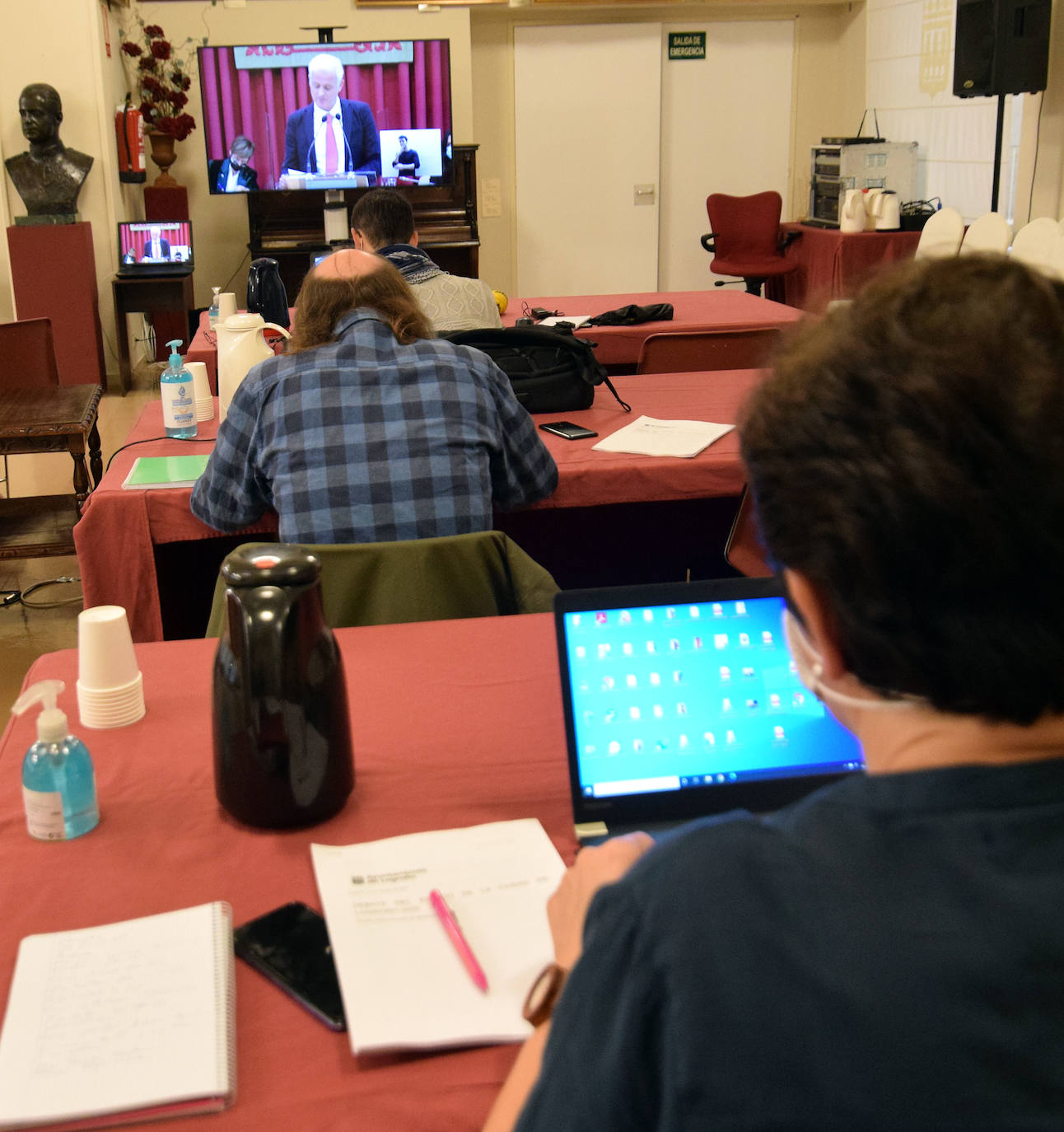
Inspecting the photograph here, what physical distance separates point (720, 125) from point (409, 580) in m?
7.02

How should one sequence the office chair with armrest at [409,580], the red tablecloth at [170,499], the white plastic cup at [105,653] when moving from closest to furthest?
the white plastic cup at [105,653] → the office chair with armrest at [409,580] → the red tablecloth at [170,499]

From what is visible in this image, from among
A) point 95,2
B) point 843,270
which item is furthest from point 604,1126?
point 95,2

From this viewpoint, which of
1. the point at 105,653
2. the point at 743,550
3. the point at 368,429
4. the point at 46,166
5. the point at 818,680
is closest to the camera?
the point at 818,680

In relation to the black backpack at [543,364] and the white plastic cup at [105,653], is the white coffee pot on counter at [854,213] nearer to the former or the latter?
the black backpack at [543,364]

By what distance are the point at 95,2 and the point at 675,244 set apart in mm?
3934

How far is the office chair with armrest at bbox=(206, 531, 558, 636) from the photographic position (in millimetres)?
1663

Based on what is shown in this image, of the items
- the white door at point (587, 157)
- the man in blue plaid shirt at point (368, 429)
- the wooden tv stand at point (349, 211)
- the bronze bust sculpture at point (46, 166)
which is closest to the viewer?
the man in blue plaid shirt at point (368, 429)

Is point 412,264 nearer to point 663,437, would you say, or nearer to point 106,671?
point 663,437

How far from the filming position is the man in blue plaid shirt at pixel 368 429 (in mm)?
2031

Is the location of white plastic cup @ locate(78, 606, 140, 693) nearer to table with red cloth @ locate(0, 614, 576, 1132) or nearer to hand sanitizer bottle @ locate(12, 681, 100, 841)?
table with red cloth @ locate(0, 614, 576, 1132)

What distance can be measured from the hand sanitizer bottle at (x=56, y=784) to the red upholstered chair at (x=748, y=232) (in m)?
6.51

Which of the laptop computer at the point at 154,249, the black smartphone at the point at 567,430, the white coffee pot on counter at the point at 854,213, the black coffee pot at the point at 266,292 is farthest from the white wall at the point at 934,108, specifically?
the black smartphone at the point at 567,430

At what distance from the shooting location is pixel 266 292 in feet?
11.8

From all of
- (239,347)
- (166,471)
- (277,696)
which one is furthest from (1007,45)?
(277,696)
